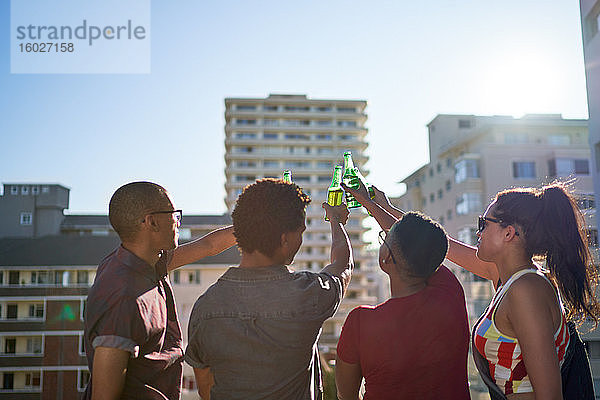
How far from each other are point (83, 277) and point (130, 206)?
38.3 meters

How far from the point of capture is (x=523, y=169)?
110 feet

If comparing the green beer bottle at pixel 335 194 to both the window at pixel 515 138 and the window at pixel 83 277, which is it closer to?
the window at pixel 515 138

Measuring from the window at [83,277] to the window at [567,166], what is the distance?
30.3m

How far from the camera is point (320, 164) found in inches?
2506

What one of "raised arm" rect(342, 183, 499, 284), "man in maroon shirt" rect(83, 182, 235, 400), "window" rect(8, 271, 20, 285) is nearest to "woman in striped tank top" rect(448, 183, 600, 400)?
"raised arm" rect(342, 183, 499, 284)

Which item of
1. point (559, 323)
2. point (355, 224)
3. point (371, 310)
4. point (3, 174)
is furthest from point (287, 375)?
point (355, 224)

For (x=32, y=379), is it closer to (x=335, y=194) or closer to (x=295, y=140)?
(x=295, y=140)

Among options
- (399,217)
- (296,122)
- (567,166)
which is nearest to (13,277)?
(567,166)

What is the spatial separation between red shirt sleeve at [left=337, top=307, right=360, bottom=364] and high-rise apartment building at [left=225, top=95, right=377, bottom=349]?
58394 millimetres

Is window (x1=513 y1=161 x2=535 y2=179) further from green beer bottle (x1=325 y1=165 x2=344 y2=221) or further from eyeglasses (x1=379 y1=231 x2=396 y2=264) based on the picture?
eyeglasses (x1=379 y1=231 x2=396 y2=264)

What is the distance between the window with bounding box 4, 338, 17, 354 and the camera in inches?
1390

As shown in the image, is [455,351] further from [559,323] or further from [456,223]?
[456,223]

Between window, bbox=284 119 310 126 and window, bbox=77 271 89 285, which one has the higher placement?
window, bbox=284 119 310 126

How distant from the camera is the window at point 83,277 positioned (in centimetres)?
3706
